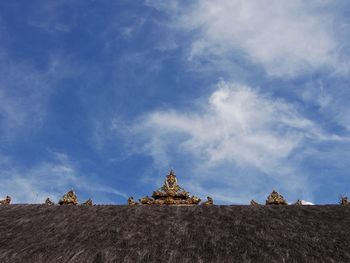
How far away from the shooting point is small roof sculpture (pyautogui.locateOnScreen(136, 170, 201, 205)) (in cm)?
1777

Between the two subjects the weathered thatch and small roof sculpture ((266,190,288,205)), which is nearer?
the weathered thatch

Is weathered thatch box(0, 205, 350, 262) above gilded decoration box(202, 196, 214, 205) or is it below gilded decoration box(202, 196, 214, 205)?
below

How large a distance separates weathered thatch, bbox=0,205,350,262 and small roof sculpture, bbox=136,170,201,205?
123cm

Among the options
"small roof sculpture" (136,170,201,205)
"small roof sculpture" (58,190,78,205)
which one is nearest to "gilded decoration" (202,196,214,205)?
"small roof sculpture" (136,170,201,205)

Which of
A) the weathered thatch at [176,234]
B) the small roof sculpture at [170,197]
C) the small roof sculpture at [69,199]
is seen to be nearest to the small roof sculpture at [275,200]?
the weathered thatch at [176,234]

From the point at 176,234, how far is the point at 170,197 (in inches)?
197

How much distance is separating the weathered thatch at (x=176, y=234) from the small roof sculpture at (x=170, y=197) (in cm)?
123

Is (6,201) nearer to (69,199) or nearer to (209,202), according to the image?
(69,199)

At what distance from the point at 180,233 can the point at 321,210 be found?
20.0 ft

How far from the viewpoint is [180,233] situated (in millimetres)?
13352

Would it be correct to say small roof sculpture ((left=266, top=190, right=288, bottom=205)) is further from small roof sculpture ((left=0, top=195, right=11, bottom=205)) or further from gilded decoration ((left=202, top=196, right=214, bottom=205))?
small roof sculpture ((left=0, top=195, right=11, bottom=205))

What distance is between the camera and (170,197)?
1825cm

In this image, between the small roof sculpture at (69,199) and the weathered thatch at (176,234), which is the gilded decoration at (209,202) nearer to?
the weathered thatch at (176,234)

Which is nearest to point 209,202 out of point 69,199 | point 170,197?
point 170,197
